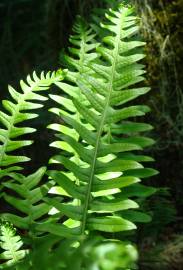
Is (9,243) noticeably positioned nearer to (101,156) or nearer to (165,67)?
(101,156)

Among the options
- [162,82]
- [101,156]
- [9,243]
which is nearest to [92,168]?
[101,156]

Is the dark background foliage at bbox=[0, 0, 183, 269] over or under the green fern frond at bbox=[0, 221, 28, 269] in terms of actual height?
over

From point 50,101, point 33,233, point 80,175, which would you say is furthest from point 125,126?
point 50,101

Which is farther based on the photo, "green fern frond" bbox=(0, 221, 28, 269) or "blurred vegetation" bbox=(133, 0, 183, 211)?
"blurred vegetation" bbox=(133, 0, 183, 211)

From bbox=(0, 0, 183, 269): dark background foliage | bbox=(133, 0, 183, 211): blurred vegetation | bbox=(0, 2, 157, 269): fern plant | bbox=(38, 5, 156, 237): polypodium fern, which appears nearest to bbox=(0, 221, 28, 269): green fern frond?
bbox=(0, 2, 157, 269): fern plant

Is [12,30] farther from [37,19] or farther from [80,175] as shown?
[80,175]

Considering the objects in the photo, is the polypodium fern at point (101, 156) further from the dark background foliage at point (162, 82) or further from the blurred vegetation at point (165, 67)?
the blurred vegetation at point (165, 67)

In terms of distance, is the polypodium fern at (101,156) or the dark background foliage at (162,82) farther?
the dark background foliage at (162,82)

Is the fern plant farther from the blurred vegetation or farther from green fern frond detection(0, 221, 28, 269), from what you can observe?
the blurred vegetation

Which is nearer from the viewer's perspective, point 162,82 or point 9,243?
point 9,243

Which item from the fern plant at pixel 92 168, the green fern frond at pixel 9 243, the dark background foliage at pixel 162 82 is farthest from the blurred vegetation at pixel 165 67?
the green fern frond at pixel 9 243

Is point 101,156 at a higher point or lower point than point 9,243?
higher
